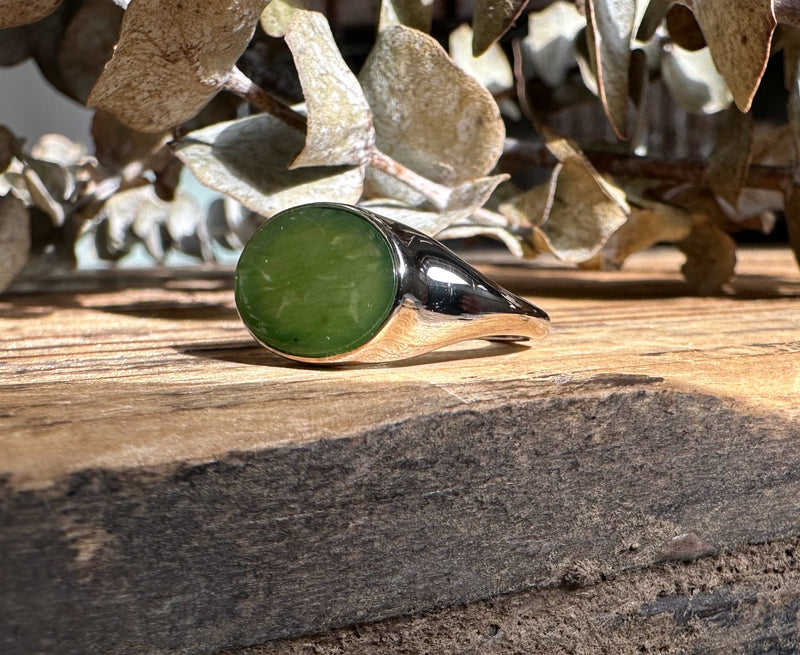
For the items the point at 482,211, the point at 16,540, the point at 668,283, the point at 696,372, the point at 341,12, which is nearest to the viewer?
the point at 16,540

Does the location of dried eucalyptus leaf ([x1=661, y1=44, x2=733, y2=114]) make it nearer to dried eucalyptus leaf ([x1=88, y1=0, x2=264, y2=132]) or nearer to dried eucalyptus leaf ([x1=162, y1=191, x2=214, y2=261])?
dried eucalyptus leaf ([x1=88, y1=0, x2=264, y2=132])

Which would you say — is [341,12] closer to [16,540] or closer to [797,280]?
[797,280]

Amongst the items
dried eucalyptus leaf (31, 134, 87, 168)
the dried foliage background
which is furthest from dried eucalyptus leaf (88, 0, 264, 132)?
dried eucalyptus leaf (31, 134, 87, 168)

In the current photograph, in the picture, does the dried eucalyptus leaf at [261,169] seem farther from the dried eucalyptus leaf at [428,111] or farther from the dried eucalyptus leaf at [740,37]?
the dried eucalyptus leaf at [740,37]

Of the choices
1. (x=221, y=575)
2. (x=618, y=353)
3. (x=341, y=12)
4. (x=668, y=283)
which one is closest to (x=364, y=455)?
(x=221, y=575)

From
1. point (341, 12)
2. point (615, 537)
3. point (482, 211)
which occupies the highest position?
point (341, 12)

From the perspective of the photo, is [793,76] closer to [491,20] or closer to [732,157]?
[732,157]

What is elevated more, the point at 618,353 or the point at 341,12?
the point at 341,12
